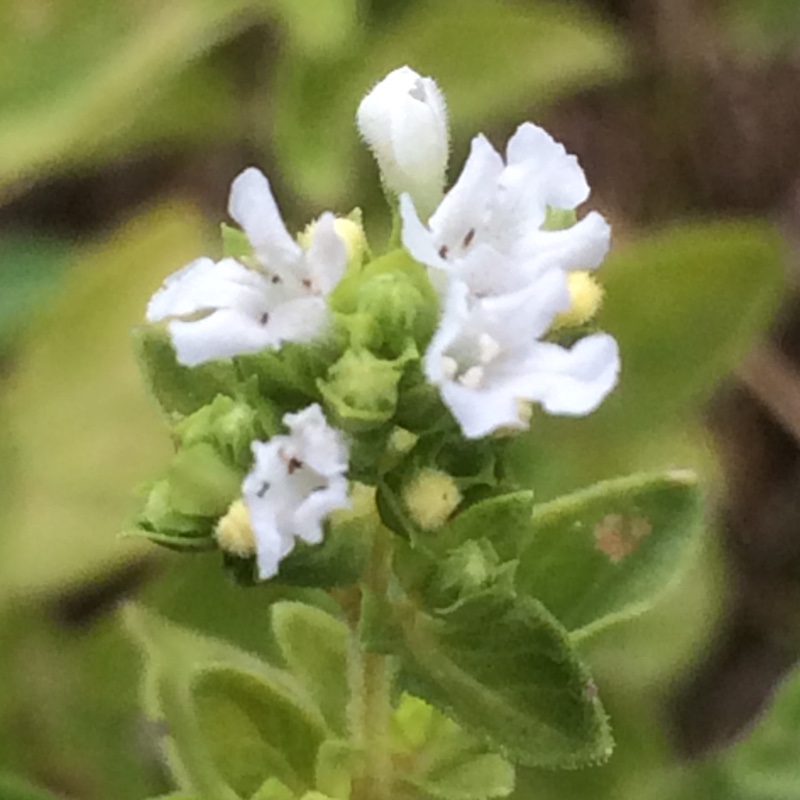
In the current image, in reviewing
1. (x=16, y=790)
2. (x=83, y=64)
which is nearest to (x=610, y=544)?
(x=16, y=790)

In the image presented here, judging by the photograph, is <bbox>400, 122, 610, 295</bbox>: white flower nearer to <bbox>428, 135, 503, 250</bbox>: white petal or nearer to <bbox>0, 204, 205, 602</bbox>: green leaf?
<bbox>428, 135, 503, 250</bbox>: white petal

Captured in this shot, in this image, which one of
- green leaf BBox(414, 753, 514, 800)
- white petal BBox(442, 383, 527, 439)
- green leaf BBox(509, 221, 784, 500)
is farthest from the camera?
green leaf BBox(509, 221, 784, 500)

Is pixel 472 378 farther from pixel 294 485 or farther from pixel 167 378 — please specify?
pixel 167 378

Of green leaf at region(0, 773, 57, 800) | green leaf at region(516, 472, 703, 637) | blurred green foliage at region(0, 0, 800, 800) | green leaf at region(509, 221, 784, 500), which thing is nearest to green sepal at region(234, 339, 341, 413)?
green leaf at region(516, 472, 703, 637)

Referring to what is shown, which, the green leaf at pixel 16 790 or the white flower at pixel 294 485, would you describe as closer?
the white flower at pixel 294 485

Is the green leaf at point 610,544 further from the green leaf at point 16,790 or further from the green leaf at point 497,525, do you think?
the green leaf at point 16,790

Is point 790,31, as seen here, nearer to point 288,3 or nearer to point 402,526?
point 288,3

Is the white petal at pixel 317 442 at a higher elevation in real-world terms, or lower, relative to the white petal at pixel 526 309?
lower

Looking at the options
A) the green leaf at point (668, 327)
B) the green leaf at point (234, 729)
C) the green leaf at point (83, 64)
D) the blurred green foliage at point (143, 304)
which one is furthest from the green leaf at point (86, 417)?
the green leaf at point (234, 729)
